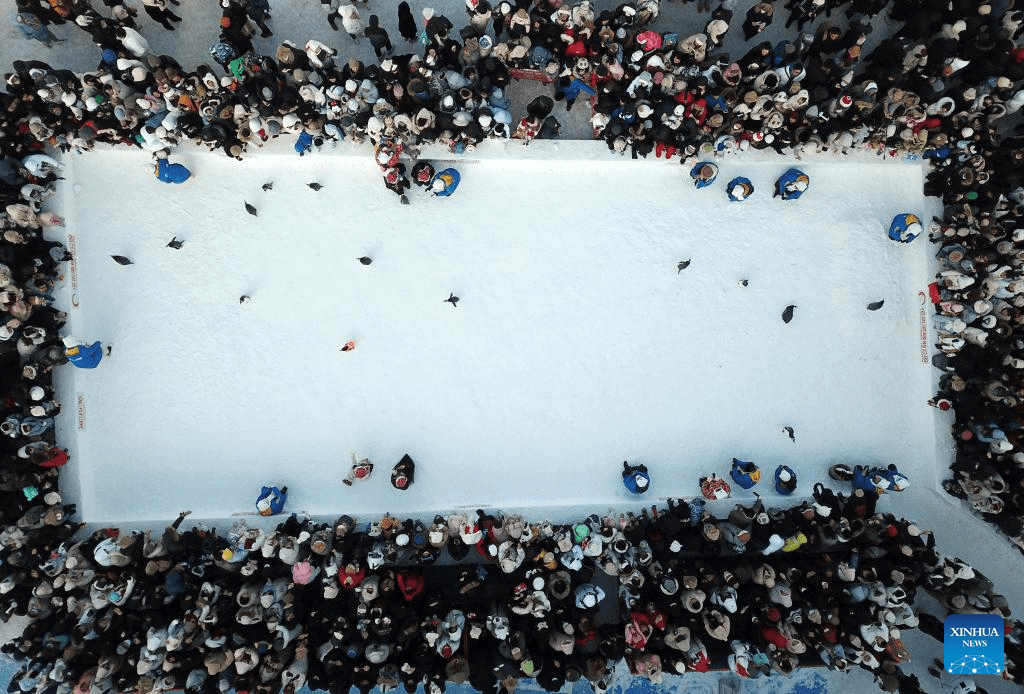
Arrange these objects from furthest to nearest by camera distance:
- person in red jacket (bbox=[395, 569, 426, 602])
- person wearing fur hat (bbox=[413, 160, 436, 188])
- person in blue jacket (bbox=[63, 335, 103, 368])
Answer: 1. person wearing fur hat (bbox=[413, 160, 436, 188])
2. person in blue jacket (bbox=[63, 335, 103, 368])
3. person in red jacket (bbox=[395, 569, 426, 602])

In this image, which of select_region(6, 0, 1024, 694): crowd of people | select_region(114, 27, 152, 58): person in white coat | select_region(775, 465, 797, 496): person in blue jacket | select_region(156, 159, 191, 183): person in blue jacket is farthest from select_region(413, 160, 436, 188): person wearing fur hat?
select_region(775, 465, 797, 496): person in blue jacket

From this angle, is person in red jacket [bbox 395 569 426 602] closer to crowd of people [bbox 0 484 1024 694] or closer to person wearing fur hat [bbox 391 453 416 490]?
crowd of people [bbox 0 484 1024 694]

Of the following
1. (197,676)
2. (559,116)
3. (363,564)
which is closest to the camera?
(197,676)

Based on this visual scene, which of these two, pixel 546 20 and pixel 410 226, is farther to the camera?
pixel 410 226


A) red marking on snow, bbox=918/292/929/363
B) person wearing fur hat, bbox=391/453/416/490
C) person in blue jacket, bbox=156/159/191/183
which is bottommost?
person wearing fur hat, bbox=391/453/416/490

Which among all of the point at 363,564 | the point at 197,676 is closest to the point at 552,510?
the point at 363,564

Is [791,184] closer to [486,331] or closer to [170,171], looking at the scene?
[486,331]

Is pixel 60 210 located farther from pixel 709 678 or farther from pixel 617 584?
pixel 709 678
